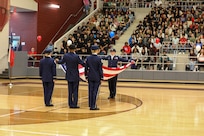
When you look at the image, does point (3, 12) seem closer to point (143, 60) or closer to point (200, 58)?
point (200, 58)

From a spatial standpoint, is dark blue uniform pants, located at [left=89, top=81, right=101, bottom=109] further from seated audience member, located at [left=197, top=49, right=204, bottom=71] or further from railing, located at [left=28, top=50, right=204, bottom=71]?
seated audience member, located at [left=197, top=49, right=204, bottom=71]

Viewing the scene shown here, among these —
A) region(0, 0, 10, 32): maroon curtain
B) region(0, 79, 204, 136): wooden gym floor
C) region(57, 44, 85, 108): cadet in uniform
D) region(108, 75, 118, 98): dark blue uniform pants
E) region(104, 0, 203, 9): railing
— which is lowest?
region(0, 79, 204, 136): wooden gym floor

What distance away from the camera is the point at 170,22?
26016mm

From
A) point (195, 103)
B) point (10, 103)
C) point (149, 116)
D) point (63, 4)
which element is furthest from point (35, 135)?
point (63, 4)

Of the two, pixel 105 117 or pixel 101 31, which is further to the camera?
pixel 101 31

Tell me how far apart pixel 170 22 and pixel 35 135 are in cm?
2047

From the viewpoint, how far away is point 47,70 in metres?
11.2

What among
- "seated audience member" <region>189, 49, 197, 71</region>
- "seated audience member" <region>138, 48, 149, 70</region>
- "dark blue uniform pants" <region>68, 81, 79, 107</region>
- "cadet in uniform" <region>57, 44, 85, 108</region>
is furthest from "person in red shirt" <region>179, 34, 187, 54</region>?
"dark blue uniform pants" <region>68, 81, 79, 107</region>

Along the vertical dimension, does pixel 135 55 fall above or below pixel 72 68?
above

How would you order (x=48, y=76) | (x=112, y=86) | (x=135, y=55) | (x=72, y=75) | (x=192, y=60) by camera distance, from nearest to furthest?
(x=72, y=75), (x=48, y=76), (x=112, y=86), (x=192, y=60), (x=135, y=55)

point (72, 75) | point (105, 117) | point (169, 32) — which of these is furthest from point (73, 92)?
point (169, 32)

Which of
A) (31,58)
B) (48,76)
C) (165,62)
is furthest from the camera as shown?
(31,58)

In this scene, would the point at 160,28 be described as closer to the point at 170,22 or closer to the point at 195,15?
the point at 170,22

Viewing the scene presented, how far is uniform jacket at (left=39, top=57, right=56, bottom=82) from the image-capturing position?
1115cm
